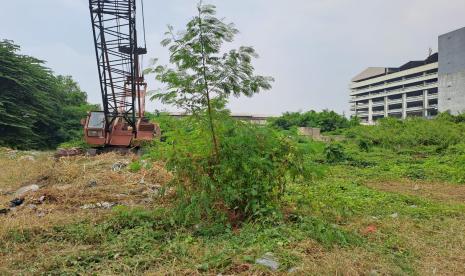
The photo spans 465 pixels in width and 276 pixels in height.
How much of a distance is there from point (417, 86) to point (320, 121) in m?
29.5

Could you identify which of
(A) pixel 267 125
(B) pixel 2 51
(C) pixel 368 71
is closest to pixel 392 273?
(A) pixel 267 125

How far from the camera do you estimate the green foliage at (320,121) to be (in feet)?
84.2

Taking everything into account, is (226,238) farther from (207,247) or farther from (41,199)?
(41,199)

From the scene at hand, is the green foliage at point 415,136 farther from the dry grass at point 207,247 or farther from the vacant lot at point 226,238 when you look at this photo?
the vacant lot at point 226,238

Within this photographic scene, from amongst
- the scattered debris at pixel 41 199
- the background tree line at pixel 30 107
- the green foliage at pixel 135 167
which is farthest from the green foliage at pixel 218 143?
the background tree line at pixel 30 107

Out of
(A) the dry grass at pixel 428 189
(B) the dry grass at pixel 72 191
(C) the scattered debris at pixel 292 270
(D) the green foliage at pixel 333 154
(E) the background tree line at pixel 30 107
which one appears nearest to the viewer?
(C) the scattered debris at pixel 292 270

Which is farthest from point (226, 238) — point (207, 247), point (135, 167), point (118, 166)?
point (118, 166)

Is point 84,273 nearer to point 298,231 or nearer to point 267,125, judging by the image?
point 298,231

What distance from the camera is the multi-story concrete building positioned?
3903cm

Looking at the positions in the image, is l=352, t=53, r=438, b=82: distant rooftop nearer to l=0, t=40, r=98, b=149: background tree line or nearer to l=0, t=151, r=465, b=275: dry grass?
l=0, t=40, r=98, b=149: background tree line

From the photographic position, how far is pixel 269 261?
9.21 feet

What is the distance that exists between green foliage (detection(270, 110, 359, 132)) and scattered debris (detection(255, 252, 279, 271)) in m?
22.3

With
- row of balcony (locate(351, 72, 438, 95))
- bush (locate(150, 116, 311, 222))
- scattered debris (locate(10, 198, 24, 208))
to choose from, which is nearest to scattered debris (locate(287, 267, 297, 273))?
bush (locate(150, 116, 311, 222))

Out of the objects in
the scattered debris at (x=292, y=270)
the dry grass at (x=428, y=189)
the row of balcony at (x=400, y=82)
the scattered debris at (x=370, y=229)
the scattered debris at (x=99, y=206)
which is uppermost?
the row of balcony at (x=400, y=82)
